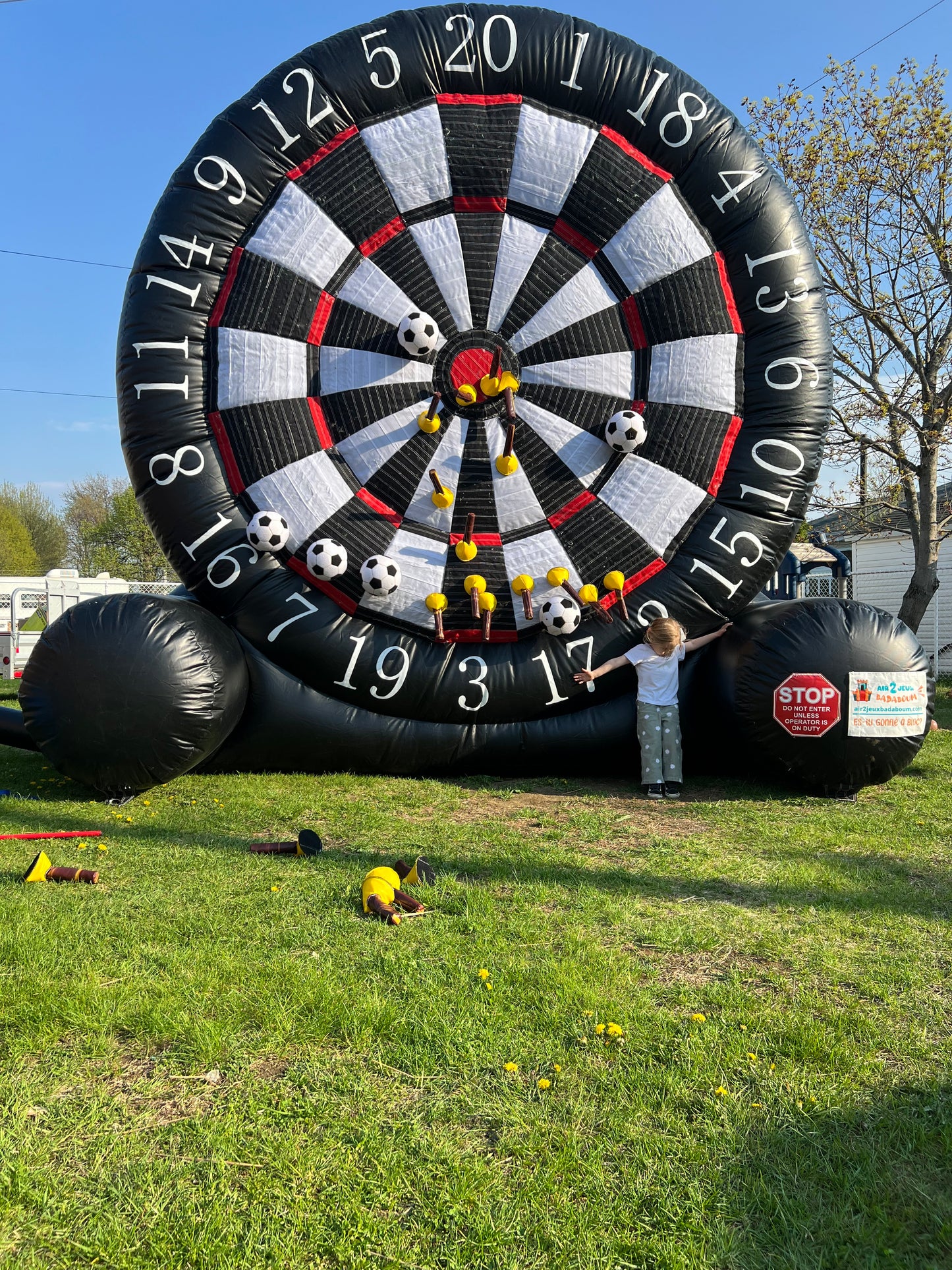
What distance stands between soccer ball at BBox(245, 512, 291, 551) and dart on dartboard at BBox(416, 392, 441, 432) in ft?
3.16

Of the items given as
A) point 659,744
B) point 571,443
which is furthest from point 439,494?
point 659,744

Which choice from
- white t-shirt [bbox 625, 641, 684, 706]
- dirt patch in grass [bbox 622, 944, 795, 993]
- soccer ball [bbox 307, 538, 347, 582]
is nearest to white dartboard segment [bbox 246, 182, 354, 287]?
soccer ball [bbox 307, 538, 347, 582]

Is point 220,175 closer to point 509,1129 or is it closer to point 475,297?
point 475,297

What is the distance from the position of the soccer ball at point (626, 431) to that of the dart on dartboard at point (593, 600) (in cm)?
80

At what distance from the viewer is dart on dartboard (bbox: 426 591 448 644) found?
16.7 feet

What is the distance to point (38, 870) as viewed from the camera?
348 cm

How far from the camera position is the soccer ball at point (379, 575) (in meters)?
5.03

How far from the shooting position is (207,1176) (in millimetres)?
1778

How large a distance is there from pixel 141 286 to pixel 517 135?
2.27 meters

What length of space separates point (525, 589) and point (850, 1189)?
3.67 metres

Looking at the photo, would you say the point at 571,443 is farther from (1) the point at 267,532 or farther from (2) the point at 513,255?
(1) the point at 267,532

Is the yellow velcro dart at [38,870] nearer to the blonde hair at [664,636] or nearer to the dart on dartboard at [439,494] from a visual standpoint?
the dart on dartboard at [439,494]

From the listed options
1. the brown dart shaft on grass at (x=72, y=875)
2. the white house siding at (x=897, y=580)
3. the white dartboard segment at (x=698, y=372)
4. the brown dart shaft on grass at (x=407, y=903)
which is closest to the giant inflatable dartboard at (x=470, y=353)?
the white dartboard segment at (x=698, y=372)

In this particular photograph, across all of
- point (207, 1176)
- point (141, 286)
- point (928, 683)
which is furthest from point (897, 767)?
point (141, 286)
